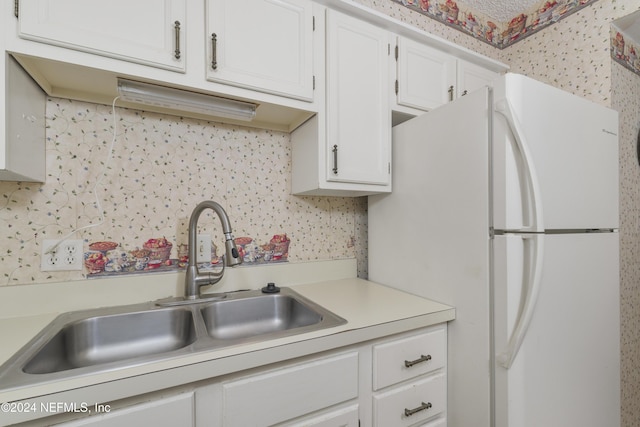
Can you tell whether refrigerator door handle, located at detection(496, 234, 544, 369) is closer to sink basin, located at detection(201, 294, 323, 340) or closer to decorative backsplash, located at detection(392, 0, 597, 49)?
sink basin, located at detection(201, 294, 323, 340)

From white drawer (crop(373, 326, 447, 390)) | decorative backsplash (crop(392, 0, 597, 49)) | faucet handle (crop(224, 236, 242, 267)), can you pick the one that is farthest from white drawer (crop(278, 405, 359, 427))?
decorative backsplash (crop(392, 0, 597, 49))

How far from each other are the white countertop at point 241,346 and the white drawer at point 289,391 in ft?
0.19

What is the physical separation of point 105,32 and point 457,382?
5.84 feet

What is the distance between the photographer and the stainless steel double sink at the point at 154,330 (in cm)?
81

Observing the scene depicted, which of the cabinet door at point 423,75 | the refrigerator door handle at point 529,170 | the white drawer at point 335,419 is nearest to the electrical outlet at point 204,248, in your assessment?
the white drawer at point 335,419

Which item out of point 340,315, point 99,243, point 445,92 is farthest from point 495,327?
point 99,243

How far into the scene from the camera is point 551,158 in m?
1.07

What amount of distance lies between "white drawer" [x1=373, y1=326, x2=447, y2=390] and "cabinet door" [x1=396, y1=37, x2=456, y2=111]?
44.7 inches

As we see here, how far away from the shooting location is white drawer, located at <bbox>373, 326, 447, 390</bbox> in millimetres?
1039

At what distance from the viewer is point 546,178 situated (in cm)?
105

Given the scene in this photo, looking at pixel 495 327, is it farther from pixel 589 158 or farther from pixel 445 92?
pixel 445 92

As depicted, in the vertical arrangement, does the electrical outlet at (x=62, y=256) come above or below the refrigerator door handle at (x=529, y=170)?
below

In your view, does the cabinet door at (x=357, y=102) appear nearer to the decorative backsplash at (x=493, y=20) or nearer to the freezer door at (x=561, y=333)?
the freezer door at (x=561, y=333)

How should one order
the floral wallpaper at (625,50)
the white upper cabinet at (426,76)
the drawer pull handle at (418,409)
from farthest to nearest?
the floral wallpaper at (625,50) < the white upper cabinet at (426,76) < the drawer pull handle at (418,409)
